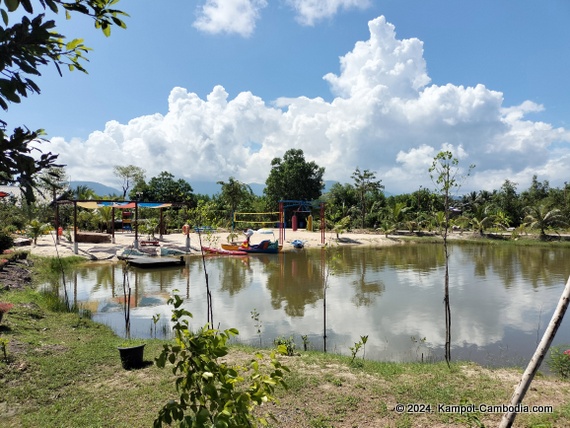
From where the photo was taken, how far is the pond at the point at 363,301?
8539 millimetres

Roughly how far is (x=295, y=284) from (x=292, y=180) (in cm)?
2871

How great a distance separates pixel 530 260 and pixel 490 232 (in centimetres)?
1332

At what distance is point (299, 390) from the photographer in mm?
5199

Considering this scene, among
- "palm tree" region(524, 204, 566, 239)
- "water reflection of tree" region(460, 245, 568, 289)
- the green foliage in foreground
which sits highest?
"palm tree" region(524, 204, 566, 239)

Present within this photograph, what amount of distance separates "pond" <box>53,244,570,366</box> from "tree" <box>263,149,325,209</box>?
21.8 meters

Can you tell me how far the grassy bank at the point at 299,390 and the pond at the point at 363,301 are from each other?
5.04 feet

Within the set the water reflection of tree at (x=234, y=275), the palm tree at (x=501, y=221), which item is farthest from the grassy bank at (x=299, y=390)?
the palm tree at (x=501, y=221)

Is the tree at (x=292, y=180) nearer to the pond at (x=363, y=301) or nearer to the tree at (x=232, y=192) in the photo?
the tree at (x=232, y=192)

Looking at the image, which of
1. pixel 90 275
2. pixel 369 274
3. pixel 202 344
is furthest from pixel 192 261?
pixel 202 344

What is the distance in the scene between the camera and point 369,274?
57.5 ft

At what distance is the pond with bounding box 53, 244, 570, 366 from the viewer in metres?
8.54

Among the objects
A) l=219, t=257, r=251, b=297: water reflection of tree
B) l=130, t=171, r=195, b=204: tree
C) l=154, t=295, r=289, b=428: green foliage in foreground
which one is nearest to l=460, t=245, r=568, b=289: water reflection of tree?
l=219, t=257, r=251, b=297: water reflection of tree

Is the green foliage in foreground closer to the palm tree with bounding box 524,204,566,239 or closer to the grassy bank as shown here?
the grassy bank

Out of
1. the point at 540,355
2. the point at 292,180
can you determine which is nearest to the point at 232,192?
the point at 292,180
